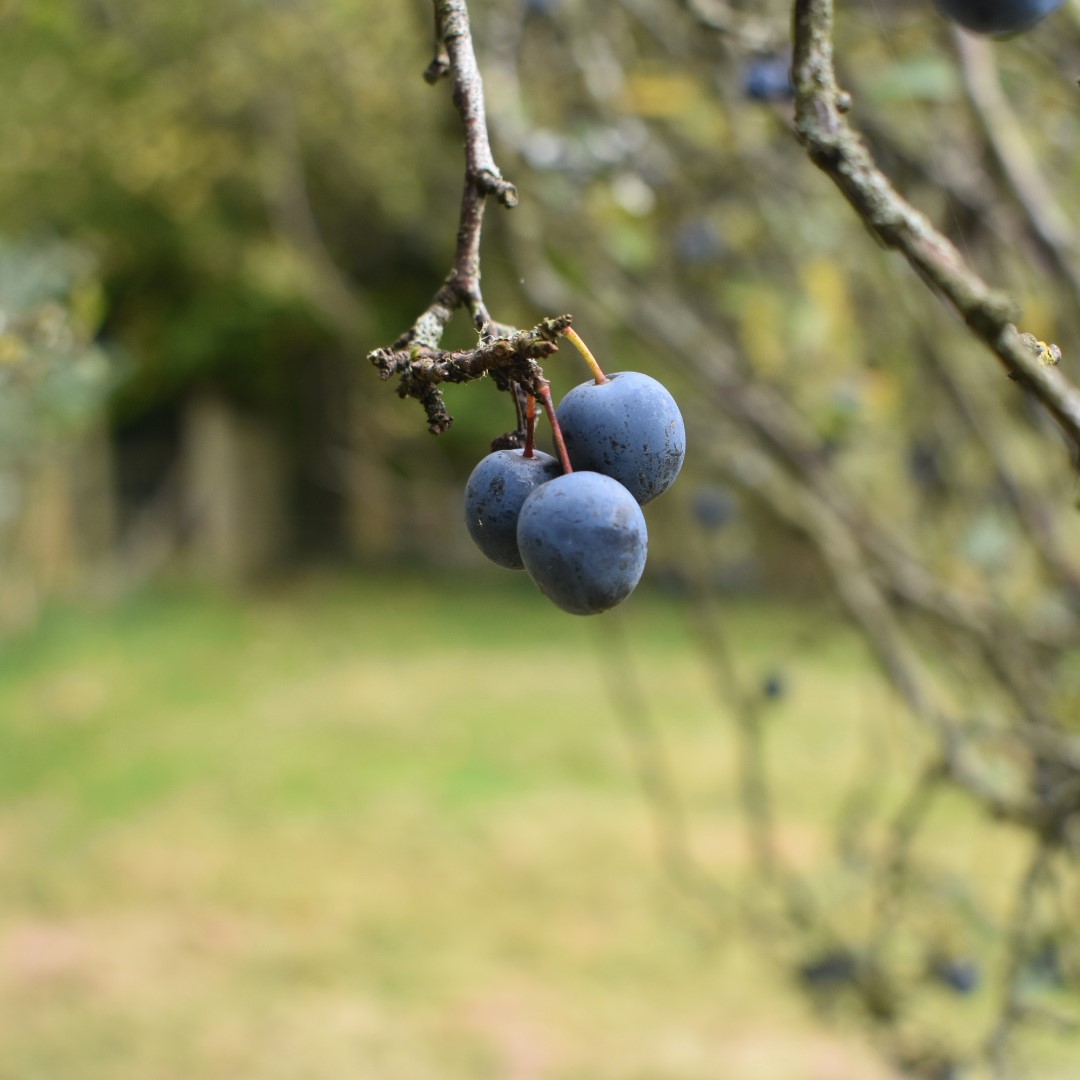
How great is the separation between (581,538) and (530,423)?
0.08 meters

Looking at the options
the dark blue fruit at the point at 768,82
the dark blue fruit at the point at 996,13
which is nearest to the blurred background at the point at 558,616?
the dark blue fruit at the point at 768,82

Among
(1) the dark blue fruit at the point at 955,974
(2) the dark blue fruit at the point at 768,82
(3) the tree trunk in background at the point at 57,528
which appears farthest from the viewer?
(3) the tree trunk in background at the point at 57,528

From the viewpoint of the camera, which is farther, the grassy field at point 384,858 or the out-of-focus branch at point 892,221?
the grassy field at point 384,858

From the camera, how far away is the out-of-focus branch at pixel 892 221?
57cm

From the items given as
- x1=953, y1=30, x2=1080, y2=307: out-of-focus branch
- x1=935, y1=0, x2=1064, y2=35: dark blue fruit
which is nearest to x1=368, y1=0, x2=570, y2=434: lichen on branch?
x1=935, y1=0, x2=1064, y2=35: dark blue fruit

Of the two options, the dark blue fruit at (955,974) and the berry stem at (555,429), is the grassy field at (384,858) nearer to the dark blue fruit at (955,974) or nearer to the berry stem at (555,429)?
the dark blue fruit at (955,974)

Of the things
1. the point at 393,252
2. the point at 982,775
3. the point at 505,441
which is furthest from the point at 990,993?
the point at 393,252

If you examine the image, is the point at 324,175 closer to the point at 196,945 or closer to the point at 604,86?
the point at 196,945

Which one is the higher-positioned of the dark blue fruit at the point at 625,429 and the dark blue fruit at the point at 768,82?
the dark blue fruit at the point at 768,82

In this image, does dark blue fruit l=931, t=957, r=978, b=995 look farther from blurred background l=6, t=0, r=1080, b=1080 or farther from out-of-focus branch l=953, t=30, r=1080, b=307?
out-of-focus branch l=953, t=30, r=1080, b=307

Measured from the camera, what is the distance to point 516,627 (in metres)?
12.1

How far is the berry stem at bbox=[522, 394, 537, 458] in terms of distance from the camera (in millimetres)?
705

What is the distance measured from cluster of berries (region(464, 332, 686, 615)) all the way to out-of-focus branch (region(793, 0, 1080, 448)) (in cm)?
15

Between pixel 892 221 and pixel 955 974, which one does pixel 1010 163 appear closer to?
pixel 892 221
